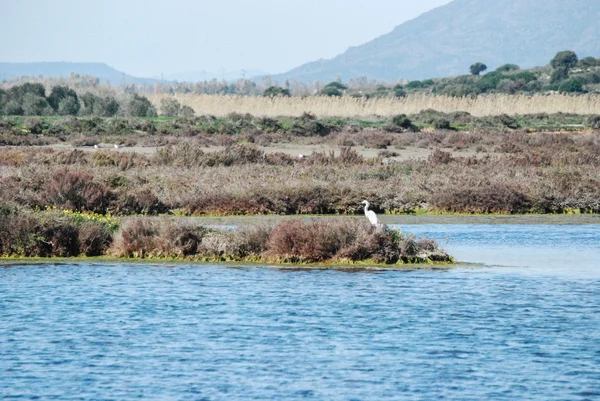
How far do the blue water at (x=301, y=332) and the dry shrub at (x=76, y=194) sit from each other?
702cm

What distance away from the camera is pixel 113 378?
44.6 feet

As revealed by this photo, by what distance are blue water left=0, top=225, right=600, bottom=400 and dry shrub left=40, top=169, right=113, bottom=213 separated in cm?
702

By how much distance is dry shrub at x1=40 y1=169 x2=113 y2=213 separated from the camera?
1116 inches

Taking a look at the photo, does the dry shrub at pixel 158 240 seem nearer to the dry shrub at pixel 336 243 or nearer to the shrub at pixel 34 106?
the dry shrub at pixel 336 243

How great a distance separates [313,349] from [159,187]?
18.0 m

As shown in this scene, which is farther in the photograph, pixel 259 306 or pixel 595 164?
pixel 595 164

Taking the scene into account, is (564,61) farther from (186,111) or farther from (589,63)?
(186,111)

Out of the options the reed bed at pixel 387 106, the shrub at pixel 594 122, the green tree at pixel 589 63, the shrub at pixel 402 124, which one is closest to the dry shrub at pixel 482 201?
the shrub at pixel 402 124

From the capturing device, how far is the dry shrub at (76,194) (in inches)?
1116

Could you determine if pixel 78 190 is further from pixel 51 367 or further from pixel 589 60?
pixel 589 60

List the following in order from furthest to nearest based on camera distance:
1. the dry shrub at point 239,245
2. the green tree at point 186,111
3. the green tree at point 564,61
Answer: the green tree at point 564,61, the green tree at point 186,111, the dry shrub at point 239,245

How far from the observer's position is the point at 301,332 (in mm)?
15977

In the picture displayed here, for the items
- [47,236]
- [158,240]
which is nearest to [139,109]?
[47,236]

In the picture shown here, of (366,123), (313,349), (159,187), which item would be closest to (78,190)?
(159,187)
